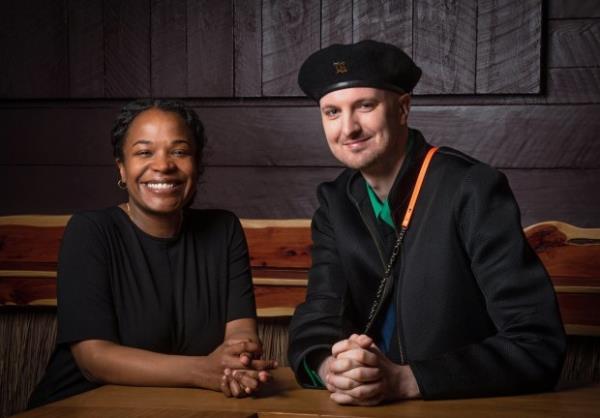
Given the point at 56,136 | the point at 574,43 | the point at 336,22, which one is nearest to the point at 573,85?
the point at 574,43

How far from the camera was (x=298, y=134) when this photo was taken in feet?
9.68

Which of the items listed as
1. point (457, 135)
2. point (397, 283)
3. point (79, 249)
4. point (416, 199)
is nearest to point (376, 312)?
point (397, 283)

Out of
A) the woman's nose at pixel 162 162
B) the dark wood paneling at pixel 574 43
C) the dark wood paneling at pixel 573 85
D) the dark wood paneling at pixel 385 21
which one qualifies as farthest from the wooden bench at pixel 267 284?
the woman's nose at pixel 162 162

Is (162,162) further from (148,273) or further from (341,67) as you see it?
(341,67)

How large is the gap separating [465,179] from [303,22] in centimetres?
110

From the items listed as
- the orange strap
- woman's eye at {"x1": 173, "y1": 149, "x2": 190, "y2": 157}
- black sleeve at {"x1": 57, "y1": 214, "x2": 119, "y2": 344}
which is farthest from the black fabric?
the orange strap

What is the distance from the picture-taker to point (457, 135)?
Answer: 2.84m

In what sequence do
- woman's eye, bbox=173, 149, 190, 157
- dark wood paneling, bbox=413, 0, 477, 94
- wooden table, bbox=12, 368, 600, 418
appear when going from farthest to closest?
1. dark wood paneling, bbox=413, 0, 477, 94
2. woman's eye, bbox=173, 149, 190, 157
3. wooden table, bbox=12, 368, 600, 418

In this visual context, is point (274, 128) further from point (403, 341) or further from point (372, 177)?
point (403, 341)

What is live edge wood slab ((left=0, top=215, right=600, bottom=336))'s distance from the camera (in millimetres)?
2689

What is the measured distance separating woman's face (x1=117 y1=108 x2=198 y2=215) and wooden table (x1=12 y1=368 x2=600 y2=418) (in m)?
0.52

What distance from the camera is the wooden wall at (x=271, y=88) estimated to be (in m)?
2.77

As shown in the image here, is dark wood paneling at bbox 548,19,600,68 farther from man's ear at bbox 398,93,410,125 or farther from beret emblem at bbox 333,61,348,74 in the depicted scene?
beret emblem at bbox 333,61,348,74

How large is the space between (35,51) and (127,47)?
0.33m
